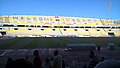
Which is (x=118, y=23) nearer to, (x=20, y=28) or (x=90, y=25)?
(x=90, y=25)

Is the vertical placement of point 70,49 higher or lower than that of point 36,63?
lower

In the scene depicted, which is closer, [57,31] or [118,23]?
[57,31]

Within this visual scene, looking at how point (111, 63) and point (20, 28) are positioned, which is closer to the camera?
point (111, 63)

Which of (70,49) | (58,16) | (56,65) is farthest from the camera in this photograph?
(58,16)

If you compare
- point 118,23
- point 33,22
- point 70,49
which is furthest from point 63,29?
point 70,49

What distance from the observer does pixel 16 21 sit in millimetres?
90750

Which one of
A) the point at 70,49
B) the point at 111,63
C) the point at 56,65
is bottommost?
the point at 70,49

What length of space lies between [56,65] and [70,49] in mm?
26080

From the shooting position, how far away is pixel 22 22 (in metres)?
91.1

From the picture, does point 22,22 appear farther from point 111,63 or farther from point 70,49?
point 111,63

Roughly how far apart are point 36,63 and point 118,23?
99343 millimetres

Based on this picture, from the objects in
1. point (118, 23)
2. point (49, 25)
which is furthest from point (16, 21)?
point (118, 23)

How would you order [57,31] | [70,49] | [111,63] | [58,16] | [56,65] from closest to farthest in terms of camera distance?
1. [111,63]
2. [56,65]
3. [70,49]
4. [57,31]
5. [58,16]

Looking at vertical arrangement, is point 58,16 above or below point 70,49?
above
